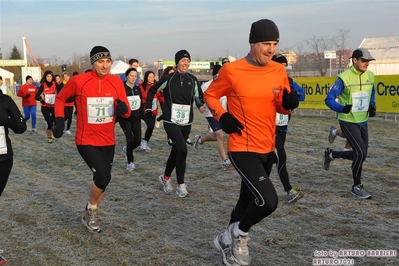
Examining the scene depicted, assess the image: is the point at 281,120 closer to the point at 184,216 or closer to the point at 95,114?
the point at 184,216

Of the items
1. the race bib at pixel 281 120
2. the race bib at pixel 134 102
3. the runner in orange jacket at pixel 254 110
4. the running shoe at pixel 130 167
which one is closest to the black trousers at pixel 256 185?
the runner in orange jacket at pixel 254 110

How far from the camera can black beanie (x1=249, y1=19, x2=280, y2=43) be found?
3.65 meters

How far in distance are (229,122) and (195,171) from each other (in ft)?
16.0

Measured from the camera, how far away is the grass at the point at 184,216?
438cm

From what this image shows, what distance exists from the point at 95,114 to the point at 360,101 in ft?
12.0

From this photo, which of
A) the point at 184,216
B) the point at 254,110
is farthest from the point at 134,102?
the point at 254,110

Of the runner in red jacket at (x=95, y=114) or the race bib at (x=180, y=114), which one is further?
the race bib at (x=180, y=114)

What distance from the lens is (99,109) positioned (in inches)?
197

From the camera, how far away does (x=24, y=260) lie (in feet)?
14.1

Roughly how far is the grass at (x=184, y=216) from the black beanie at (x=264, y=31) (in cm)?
200

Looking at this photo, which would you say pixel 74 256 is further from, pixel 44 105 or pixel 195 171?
pixel 44 105

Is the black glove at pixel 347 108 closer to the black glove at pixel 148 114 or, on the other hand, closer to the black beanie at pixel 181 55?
the black beanie at pixel 181 55

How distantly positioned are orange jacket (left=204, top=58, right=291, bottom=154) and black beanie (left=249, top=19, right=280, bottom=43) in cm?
23

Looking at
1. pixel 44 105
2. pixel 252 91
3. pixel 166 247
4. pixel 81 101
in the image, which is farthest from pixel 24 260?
pixel 44 105
